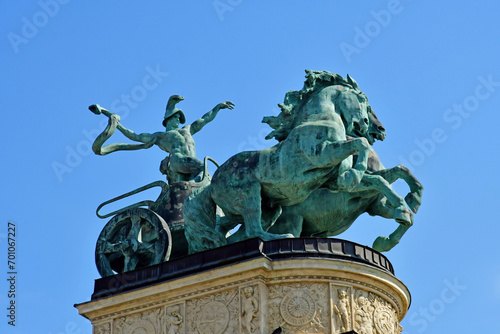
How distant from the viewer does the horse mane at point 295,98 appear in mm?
32188

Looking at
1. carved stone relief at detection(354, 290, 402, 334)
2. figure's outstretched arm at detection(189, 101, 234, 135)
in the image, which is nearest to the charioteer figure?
figure's outstretched arm at detection(189, 101, 234, 135)

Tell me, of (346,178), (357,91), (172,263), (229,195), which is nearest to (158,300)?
(172,263)

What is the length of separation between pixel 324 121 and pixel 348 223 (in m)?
2.75

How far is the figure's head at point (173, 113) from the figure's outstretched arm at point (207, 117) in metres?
0.36

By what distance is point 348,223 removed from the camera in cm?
3228

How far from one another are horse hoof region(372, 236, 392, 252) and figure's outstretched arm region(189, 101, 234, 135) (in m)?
6.19

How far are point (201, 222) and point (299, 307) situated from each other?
3.78 meters

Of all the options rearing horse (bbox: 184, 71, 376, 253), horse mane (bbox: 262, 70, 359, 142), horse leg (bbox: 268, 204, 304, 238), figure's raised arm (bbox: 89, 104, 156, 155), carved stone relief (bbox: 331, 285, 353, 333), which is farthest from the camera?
figure's raised arm (bbox: 89, 104, 156, 155)

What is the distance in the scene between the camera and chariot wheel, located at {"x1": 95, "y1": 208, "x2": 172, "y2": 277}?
31.5 m

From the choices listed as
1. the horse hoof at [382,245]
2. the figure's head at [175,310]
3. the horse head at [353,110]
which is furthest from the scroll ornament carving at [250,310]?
the horse head at [353,110]

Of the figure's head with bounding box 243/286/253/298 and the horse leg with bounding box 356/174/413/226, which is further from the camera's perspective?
the horse leg with bounding box 356/174/413/226

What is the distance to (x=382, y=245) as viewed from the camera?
3159cm

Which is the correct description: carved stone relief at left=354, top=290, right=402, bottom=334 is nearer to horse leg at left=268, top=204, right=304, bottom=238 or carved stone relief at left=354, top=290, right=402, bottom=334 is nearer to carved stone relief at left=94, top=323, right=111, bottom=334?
horse leg at left=268, top=204, right=304, bottom=238

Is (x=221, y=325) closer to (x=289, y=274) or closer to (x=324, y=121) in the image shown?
(x=289, y=274)
